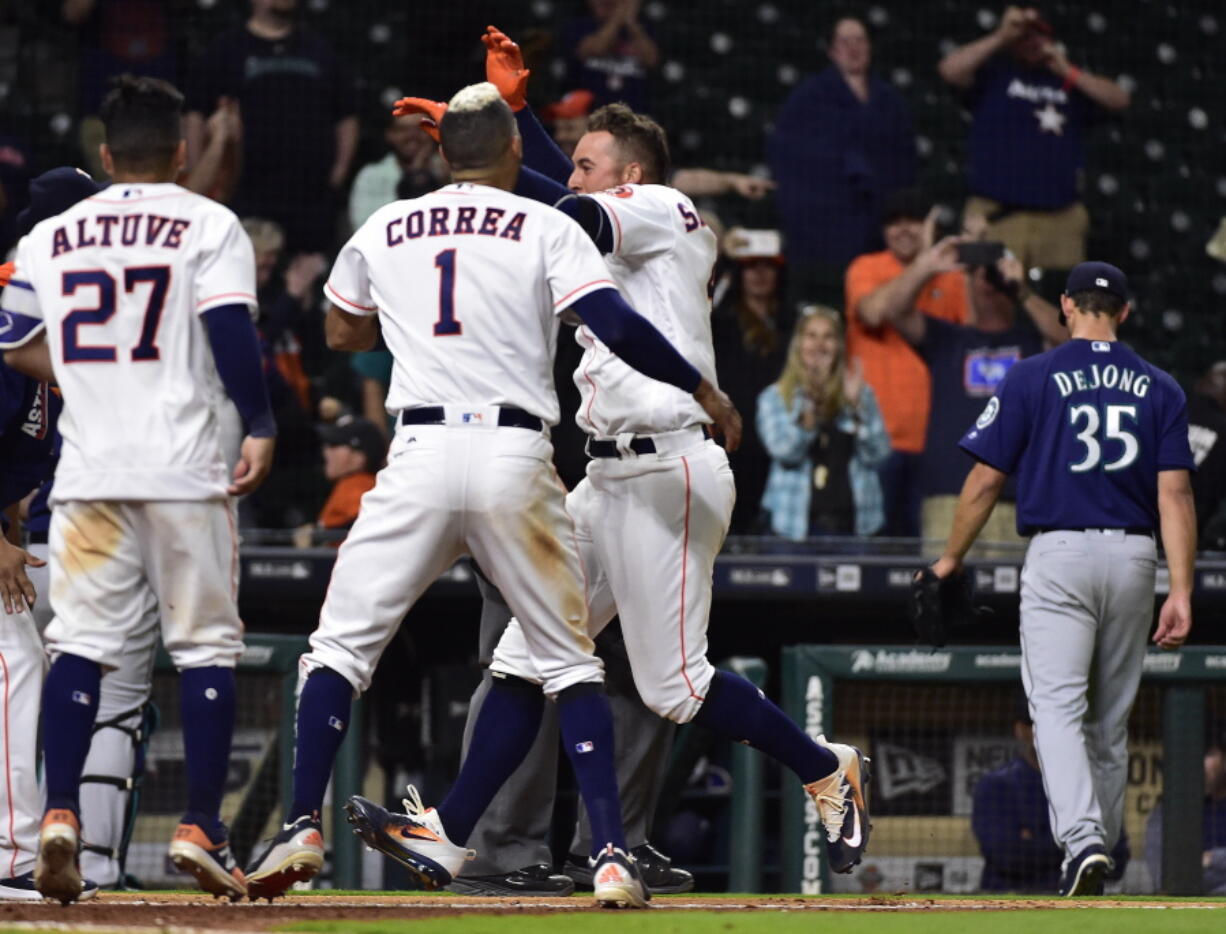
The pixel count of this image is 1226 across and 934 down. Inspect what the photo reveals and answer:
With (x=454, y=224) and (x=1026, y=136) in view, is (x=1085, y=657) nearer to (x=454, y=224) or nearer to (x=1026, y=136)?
(x=454, y=224)

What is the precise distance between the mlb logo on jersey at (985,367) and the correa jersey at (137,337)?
192 inches

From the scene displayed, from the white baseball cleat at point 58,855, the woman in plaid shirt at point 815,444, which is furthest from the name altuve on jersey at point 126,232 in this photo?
the woman in plaid shirt at point 815,444

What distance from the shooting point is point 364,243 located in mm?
4000

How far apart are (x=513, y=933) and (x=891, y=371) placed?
5.31m

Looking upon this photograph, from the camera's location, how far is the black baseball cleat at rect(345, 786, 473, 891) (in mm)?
3965

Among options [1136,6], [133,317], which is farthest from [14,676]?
[1136,6]

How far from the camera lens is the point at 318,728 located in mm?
3865

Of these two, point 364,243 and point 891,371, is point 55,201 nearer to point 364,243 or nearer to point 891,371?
point 364,243

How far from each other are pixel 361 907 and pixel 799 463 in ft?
13.9

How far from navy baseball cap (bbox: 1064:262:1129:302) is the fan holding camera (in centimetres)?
379

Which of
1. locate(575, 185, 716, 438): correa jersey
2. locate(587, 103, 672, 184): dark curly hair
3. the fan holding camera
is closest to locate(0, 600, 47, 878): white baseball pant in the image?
locate(575, 185, 716, 438): correa jersey

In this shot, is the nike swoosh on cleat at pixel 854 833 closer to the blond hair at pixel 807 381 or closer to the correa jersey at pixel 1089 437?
the correa jersey at pixel 1089 437

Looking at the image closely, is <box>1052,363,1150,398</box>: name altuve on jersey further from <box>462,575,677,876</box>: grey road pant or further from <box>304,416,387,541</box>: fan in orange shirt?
<box>304,416,387,541</box>: fan in orange shirt

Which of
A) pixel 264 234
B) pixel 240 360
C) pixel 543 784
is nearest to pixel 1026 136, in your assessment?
pixel 264 234
